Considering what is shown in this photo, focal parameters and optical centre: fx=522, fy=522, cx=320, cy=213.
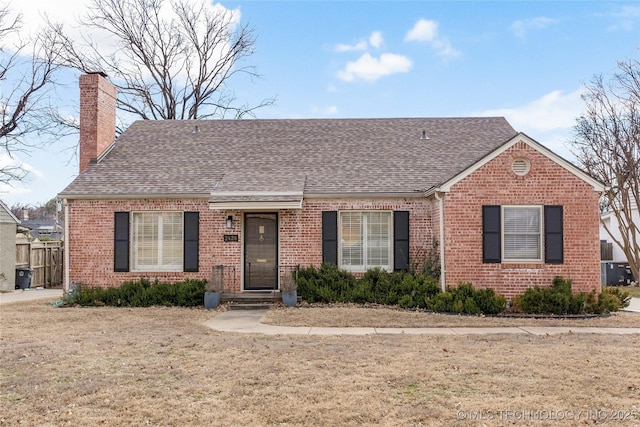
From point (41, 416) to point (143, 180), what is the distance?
1009 cm

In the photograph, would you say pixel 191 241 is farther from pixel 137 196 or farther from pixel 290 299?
pixel 290 299

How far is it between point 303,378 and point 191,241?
8.37 metres

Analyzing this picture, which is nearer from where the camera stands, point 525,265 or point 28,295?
point 525,265

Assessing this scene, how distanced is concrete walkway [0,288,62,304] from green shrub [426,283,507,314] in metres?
11.1

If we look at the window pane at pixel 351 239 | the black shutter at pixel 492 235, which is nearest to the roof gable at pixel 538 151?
the black shutter at pixel 492 235

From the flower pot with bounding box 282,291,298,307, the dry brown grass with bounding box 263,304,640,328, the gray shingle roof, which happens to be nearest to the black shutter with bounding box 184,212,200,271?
the gray shingle roof

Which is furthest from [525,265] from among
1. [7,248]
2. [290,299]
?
[7,248]

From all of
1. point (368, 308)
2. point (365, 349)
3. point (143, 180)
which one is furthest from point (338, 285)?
point (143, 180)

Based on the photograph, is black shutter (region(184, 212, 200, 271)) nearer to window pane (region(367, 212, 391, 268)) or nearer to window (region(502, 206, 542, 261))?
window pane (region(367, 212, 391, 268))

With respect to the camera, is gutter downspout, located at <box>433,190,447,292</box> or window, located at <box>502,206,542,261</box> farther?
gutter downspout, located at <box>433,190,447,292</box>

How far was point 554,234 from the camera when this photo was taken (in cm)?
1235

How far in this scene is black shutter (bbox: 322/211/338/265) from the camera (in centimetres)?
1380

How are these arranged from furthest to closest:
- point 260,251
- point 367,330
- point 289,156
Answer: point 289,156
point 260,251
point 367,330

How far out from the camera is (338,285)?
13250 mm
